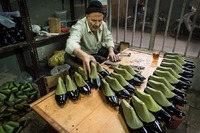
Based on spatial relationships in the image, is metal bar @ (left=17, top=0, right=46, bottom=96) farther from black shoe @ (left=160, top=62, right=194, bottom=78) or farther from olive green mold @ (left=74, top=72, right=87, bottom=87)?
black shoe @ (left=160, top=62, right=194, bottom=78)

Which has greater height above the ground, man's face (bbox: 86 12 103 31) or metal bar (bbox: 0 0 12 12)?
metal bar (bbox: 0 0 12 12)

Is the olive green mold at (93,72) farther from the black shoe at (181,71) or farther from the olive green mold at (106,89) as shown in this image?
the black shoe at (181,71)

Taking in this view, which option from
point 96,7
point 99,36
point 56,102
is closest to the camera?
point 56,102

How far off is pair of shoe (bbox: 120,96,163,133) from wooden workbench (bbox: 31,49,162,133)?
0.05 m

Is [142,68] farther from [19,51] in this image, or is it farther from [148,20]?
[148,20]

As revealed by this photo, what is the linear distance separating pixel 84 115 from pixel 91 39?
134cm

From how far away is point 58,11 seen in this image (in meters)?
2.65

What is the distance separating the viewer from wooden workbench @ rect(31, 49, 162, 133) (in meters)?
0.83

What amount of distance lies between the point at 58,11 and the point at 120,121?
240cm

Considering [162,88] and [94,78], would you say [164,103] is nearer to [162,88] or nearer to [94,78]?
[162,88]

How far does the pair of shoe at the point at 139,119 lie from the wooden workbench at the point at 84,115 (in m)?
0.05

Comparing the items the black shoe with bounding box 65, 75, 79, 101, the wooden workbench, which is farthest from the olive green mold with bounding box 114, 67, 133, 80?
the black shoe with bounding box 65, 75, 79, 101

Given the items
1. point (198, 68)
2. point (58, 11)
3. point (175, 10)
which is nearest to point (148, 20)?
point (175, 10)

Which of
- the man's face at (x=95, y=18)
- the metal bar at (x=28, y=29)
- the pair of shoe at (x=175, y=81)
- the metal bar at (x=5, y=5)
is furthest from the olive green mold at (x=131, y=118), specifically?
the metal bar at (x=5, y=5)
